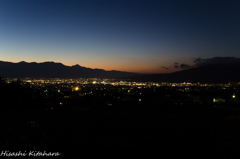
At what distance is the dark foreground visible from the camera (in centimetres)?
445

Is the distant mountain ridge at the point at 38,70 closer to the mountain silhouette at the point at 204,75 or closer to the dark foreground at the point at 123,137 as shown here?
the mountain silhouette at the point at 204,75

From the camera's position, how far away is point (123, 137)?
533 cm

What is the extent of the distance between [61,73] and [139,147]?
130m

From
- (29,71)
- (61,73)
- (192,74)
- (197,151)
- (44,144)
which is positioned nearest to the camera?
(197,151)

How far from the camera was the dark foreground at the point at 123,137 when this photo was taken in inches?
175

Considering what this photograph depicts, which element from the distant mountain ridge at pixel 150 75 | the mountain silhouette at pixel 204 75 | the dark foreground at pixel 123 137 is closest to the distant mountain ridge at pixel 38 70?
the distant mountain ridge at pixel 150 75

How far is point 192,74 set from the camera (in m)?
96.4

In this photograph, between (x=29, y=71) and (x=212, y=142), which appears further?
(x=29, y=71)

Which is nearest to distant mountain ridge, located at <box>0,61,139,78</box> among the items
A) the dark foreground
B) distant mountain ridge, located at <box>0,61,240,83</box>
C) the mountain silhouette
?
distant mountain ridge, located at <box>0,61,240,83</box>

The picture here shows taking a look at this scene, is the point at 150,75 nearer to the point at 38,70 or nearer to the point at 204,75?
the point at 204,75

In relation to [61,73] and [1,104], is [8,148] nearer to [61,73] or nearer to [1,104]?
[1,104]

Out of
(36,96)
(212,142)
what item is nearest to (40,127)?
(212,142)

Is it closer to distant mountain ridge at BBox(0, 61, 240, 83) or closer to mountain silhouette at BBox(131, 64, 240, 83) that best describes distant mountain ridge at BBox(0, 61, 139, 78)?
distant mountain ridge at BBox(0, 61, 240, 83)

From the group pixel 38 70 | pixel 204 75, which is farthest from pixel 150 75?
pixel 38 70
